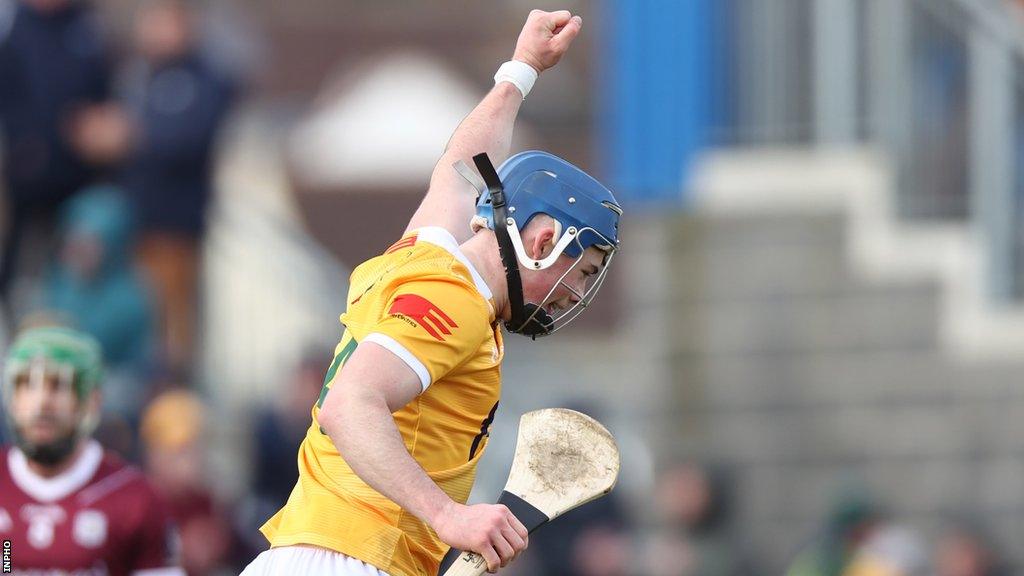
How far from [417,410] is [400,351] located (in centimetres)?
29

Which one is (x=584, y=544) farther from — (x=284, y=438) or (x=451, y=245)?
(x=451, y=245)

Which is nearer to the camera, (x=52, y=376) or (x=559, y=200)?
(x=559, y=200)

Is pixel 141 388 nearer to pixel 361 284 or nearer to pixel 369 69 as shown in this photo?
pixel 361 284

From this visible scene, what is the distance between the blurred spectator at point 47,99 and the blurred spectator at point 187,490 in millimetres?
1483

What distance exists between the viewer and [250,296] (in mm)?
12656

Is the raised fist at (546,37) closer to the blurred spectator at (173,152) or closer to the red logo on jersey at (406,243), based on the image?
the red logo on jersey at (406,243)

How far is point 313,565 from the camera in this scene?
473 centimetres

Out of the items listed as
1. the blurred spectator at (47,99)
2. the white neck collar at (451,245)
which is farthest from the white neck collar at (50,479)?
the blurred spectator at (47,99)

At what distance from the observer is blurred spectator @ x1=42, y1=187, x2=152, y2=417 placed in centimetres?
1086

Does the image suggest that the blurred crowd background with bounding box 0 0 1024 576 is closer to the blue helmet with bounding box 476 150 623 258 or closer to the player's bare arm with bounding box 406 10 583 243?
the player's bare arm with bounding box 406 10 583 243

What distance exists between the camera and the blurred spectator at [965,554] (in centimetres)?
1093

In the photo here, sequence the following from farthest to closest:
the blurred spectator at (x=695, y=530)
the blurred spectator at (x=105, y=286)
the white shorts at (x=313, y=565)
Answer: the blurred spectator at (x=695, y=530), the blurred spectator at (x=105, y=286), the white shorts at (x=313, y=565)

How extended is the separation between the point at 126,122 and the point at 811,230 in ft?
13.9

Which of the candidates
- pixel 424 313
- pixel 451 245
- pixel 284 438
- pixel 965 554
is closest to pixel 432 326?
pixel 424 313
